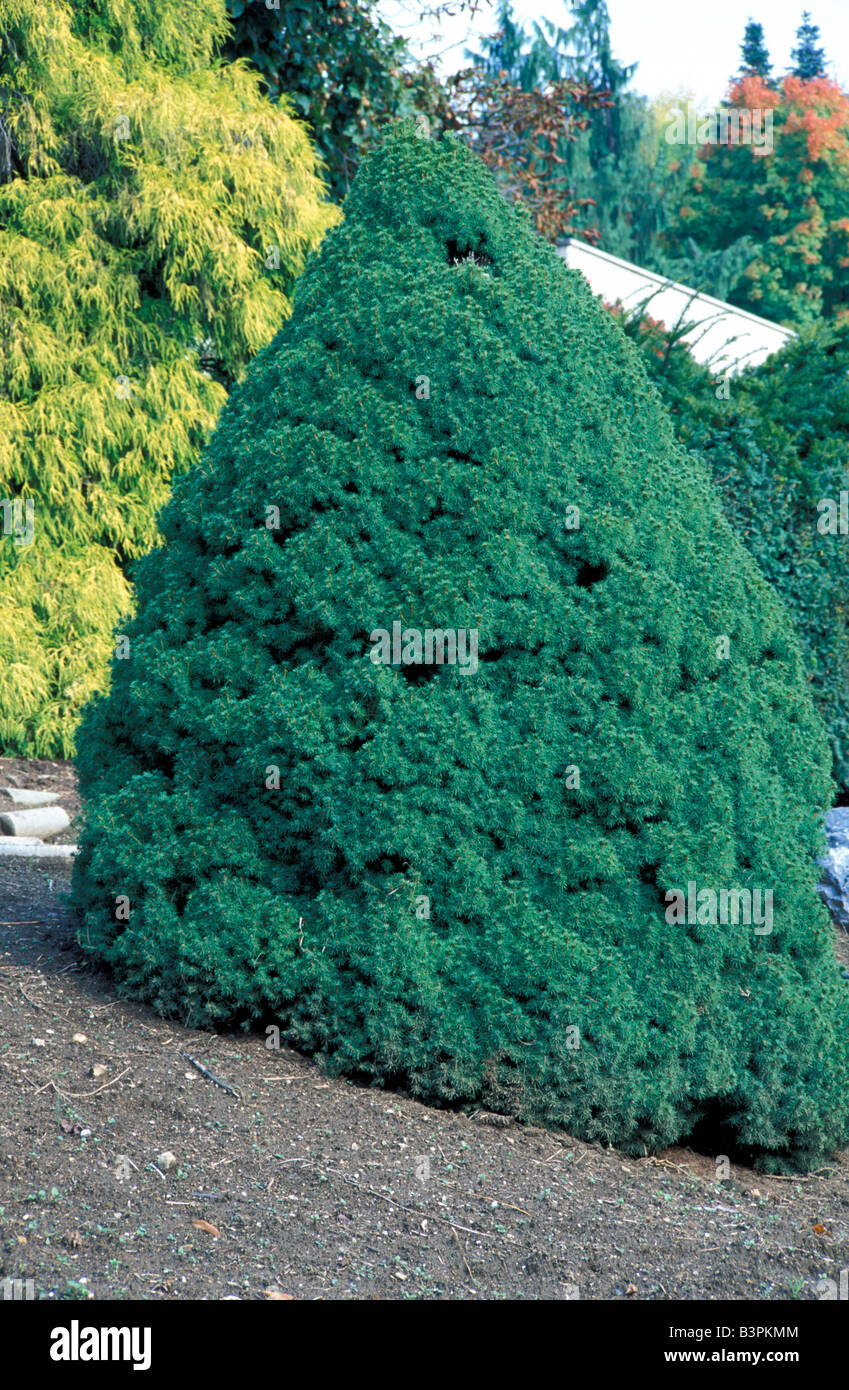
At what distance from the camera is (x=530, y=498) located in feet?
11.6

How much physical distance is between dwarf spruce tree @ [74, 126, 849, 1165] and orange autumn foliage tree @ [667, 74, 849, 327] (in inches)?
1275

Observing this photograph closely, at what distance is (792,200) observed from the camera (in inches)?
1361

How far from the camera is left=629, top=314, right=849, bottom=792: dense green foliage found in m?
7.26

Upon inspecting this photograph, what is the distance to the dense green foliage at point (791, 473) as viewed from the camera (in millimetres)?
7258

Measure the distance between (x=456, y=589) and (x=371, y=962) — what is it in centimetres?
112

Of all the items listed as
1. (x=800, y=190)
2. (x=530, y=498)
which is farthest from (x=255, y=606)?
(x=800, y=190)

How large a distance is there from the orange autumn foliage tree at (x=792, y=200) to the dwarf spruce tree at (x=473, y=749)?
3238cm

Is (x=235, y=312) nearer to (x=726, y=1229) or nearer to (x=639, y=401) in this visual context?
(x=639, y=401)
